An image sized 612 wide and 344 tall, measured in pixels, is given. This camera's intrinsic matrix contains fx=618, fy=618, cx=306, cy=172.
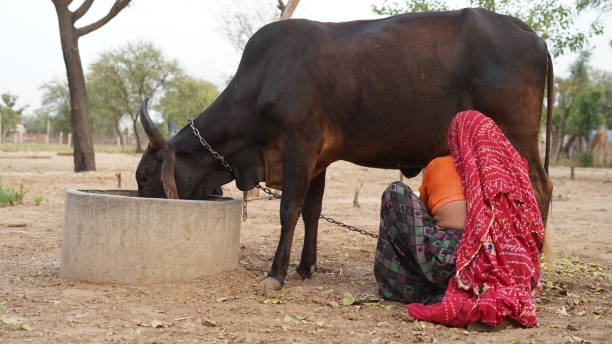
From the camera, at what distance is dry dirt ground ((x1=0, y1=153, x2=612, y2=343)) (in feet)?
10.7

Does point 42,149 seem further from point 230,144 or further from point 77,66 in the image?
point 230,144

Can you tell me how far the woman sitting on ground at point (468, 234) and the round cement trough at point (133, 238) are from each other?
1.39m

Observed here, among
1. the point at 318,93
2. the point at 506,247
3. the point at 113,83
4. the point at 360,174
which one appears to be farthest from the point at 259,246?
the point at 113,83

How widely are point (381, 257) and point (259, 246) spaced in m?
2.41

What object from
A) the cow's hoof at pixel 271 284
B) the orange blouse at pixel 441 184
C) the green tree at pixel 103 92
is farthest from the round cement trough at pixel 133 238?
the green tree at pixel 103 92

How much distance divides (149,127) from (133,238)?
3.31 feet

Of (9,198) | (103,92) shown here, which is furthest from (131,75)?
(9,198)

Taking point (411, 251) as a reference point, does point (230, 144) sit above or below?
above

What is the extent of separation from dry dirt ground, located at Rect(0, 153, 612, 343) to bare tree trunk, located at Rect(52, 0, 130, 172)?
7.65m

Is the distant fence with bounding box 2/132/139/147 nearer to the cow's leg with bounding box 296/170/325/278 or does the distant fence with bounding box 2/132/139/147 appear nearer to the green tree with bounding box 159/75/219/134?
the green tree with bounding box 159/75/219/134

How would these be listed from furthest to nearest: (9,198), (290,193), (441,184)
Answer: (9,198) < (290,193) < (441,184)

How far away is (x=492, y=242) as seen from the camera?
11.6 ft

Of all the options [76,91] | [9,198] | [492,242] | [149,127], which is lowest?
[9,198]

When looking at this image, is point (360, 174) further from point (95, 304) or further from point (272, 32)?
point (95, 304)
